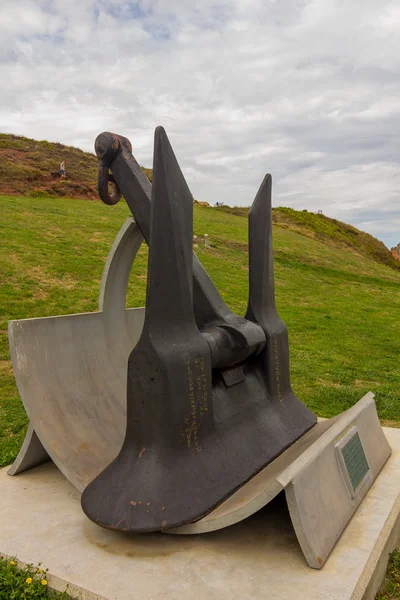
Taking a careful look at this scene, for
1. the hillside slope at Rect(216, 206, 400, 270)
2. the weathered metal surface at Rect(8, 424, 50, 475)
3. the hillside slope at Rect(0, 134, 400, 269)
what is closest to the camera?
the weathered metal surface at Rect(8, 424, 50, 475)

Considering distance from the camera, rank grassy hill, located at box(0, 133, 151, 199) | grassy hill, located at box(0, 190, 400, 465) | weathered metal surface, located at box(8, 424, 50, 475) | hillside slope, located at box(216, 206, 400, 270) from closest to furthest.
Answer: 1. weathered metal surface, located at box(8, 424, 50, 475)
2. grassy hill, located at box(0, 190, 400, 465)
3. grassy hill, located at box(0, 133, 151, 199)
4. hillside slope, located at box(216, 206, 400, 270)

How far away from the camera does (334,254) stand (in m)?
20.2

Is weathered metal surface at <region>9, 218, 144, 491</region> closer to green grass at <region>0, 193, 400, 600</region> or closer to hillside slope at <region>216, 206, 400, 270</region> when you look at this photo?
green grass at <region>0, 193, 400, 600</region>

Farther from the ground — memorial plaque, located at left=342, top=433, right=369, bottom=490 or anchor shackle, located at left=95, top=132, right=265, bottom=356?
anchor shackle, located at left=95, top=132, right=265, bottom=356

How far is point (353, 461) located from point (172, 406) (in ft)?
3.84

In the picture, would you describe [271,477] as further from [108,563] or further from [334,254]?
[334,254]

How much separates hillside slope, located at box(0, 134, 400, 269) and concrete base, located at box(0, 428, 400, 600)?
20953 millimetres


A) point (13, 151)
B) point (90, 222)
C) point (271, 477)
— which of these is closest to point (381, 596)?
point (271, 477)

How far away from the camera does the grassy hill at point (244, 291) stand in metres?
6.35

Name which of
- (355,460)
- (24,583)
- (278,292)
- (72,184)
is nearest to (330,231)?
(72,184)

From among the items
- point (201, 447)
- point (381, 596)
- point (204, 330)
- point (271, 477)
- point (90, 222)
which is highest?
point (90, 222)

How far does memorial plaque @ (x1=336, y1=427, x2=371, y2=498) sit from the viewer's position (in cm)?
281

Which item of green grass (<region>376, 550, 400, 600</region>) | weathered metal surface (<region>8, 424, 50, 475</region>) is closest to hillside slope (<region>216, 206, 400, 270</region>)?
weathered metal surface (<region>8, 424, 50, 475</region>)

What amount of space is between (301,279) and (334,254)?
19.1ft
